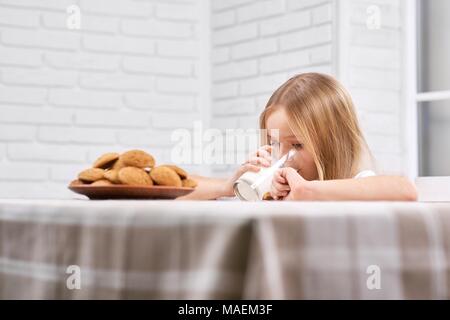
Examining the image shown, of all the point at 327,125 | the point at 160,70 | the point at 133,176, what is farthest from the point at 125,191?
the point at 160,70

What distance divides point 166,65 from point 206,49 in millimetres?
218

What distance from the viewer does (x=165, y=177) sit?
147cm

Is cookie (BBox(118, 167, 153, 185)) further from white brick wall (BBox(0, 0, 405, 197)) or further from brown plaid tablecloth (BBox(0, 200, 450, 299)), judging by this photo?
white brick wall (BBox(0, 0, 405, 197))

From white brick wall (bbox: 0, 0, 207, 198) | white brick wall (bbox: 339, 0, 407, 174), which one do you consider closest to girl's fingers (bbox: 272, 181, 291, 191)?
white brick wall (bbox: 339, 0, 407, 174)

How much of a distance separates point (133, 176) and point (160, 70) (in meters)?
2.22

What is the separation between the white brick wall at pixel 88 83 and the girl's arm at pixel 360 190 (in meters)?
2.07

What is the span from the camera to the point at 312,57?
10.5 feet

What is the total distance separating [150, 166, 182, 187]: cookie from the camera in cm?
→ 146

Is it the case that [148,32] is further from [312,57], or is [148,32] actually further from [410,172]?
[410,172]

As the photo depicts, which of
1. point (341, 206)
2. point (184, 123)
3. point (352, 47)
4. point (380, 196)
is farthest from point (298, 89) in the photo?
point (184, 123)

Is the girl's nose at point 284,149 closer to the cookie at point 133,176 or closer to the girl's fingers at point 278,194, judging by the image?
the girl's fingers at point 278,194

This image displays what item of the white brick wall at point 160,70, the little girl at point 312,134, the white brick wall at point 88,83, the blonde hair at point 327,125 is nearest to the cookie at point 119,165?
the little girl at point 312,134

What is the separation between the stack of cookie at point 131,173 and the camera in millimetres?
1437

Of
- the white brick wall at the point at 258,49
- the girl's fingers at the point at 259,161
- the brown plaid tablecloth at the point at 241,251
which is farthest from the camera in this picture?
the white brick wall at the point at 258,49
